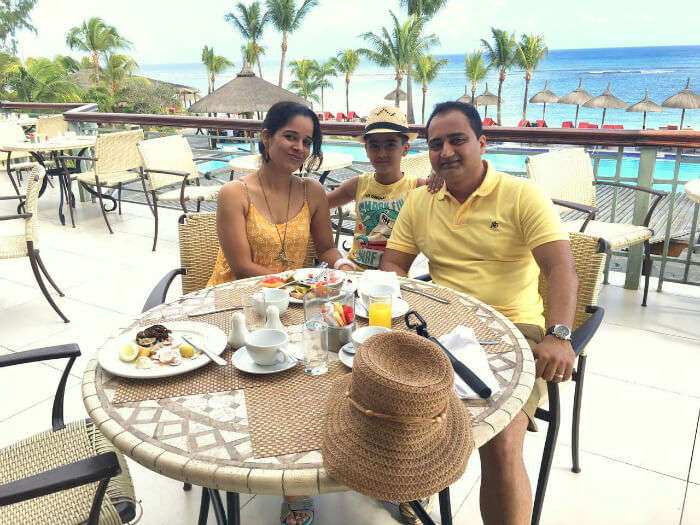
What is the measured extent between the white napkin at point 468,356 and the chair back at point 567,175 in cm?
223

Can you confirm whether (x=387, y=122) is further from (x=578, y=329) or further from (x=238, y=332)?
(x=238, y=332)

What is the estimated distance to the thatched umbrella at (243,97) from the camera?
8820 millimetres

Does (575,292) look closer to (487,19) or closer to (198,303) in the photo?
(198,303)

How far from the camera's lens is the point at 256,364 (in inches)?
47.8

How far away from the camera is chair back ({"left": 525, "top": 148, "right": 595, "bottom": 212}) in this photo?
3.28 metres

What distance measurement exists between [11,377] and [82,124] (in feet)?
16.0

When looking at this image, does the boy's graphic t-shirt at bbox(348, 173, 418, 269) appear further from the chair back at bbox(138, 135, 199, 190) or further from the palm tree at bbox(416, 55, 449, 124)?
the palm tree at bbox(416, 55, 449, 124)

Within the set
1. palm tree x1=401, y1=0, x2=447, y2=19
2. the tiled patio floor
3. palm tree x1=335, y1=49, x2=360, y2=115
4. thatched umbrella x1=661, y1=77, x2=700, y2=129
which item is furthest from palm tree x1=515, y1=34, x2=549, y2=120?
the tiled patio floor

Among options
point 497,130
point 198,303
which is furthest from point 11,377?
point 497,130

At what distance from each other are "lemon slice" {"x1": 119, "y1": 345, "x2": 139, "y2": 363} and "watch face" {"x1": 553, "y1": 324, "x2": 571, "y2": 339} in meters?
1.15

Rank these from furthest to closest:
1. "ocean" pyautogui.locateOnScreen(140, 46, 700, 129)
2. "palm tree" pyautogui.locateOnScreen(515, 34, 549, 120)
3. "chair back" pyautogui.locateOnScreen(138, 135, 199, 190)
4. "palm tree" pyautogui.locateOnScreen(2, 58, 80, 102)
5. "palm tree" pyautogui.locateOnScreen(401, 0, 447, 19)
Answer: "ocean" pyautogui.locateOnScreen(140, 46, 700, 129), "palm tree" pyautogui.locateOnScreen(401, 0, 447, 19), "palm tree" pyautogui.locateOnScreen(515, 34, 549, 120), "palm tree" pyautogui.locateOnScreen(2, 58, 80, 102), "chair back" pyautogui.locateOnScreen(138, 135, 199, 190)

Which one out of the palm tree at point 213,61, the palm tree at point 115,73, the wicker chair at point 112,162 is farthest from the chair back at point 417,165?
the palm tree at point 213,61

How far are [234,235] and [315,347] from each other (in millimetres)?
1037

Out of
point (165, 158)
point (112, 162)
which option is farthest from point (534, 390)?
point (112, 162)
